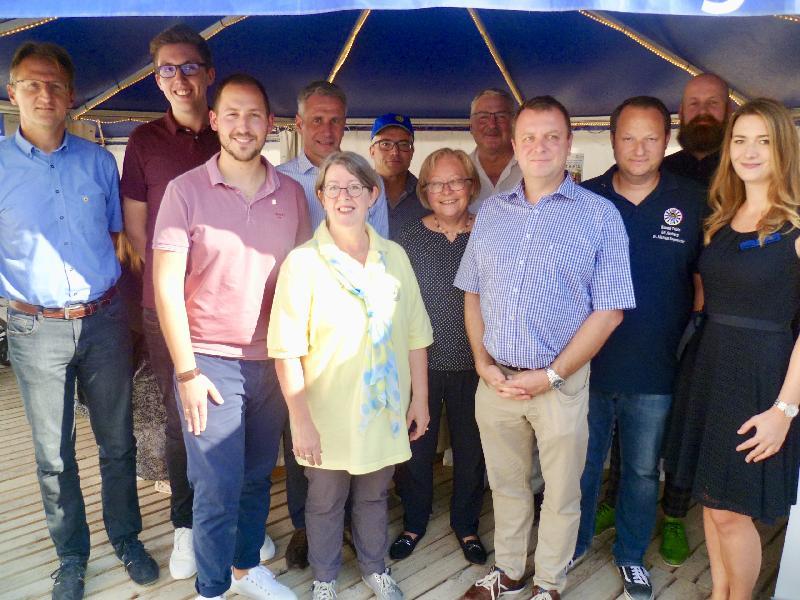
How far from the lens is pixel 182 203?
2189mm

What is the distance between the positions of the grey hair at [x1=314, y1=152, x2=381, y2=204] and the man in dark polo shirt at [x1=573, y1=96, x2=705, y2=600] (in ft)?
3.40

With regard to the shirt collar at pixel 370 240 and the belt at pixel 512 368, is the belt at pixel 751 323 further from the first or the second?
the shirt collar at pixel 370 240

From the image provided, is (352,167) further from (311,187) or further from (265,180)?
(311,187)

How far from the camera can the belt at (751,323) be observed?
2154 mm

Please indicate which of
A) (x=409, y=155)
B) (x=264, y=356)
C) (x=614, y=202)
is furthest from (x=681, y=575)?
(x=409, y=155)

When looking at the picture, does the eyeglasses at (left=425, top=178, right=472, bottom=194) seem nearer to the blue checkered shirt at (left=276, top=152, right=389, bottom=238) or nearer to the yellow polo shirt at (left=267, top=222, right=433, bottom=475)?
the blue checkered shirt at (left=276, top=152, right=389, bottom=238)

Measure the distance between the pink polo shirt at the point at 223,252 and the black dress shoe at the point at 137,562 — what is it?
117cm

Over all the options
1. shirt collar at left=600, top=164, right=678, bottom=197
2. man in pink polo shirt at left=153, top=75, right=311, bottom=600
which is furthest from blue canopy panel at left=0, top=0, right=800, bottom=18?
shirt collar at left=600, top=164, right=678, bottom=197

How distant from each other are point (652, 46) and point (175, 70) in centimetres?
267

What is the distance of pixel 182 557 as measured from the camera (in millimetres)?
2793

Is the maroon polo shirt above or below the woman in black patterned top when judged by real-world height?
above

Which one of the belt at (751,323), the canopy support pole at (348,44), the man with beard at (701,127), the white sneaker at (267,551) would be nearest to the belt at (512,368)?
the belt at (751,323)

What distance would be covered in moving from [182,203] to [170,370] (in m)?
0.90

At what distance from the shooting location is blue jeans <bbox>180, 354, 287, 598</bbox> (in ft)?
7.48
